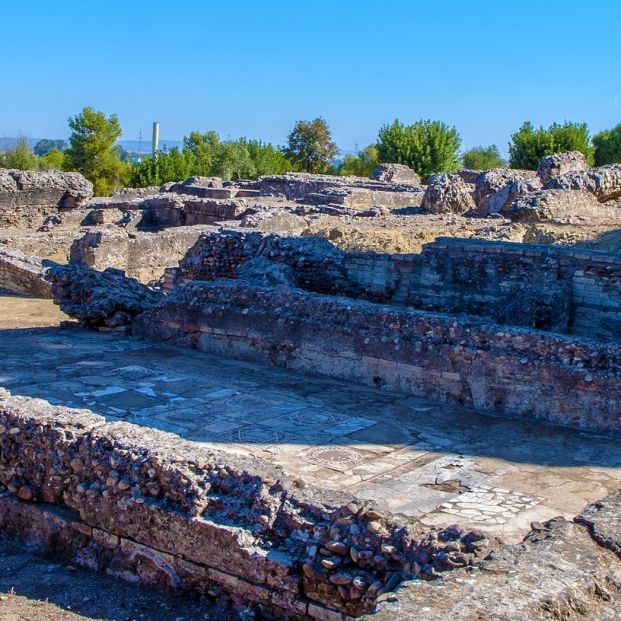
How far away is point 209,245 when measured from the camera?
14242 mm

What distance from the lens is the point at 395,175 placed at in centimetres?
3550

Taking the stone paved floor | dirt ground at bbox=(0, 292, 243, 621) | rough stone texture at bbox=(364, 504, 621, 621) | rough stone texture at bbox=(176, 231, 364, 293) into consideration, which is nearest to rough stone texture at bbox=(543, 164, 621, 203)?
rough stone texture at bbox=(176, 231, 364, 293)

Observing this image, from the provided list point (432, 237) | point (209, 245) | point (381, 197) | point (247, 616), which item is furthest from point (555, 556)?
point (381, 197)

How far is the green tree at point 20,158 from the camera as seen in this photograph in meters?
50.6

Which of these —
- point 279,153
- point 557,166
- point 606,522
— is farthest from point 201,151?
point 606,522

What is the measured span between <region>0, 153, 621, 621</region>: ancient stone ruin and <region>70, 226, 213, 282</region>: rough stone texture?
6cm

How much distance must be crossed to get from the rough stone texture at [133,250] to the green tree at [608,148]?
36.8m

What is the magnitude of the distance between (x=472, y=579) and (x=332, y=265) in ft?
29.3

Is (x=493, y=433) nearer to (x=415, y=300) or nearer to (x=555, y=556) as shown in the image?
(x=555, y=556)

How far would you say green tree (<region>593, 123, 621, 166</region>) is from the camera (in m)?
50.3

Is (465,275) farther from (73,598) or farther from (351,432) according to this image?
(73,598)

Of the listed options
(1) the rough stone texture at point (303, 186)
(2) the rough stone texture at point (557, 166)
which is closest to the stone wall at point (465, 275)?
(2) the rough stone texture at point (557, 166)

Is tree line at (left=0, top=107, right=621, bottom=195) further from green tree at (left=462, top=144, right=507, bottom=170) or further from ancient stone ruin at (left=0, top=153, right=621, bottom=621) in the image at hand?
ancient stone ruin at (left=0, top=153, right=621, bottom=621)

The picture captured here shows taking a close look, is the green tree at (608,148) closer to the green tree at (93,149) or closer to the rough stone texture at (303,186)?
the rough stone texture at (303,186)
